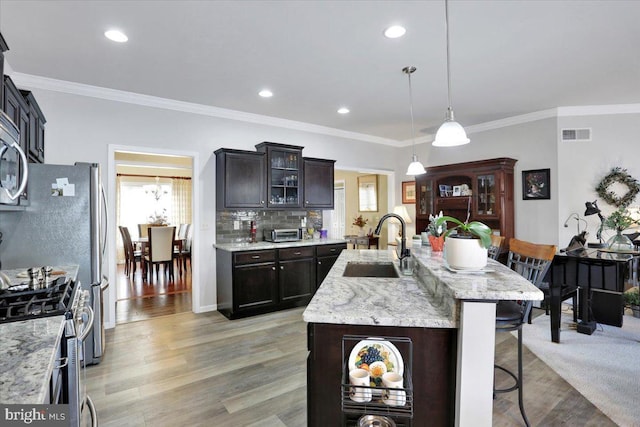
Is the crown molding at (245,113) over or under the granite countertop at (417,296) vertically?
over

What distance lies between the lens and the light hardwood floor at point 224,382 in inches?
81.3

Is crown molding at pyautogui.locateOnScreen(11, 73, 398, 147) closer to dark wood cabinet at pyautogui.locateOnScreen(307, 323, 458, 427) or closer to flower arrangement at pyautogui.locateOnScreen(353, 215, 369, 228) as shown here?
flower arrangement at pyautogui.locateOnScreen(353, 215, 369, 228)

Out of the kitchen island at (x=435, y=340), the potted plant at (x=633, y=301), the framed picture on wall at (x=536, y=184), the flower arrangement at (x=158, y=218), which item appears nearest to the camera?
the kitchen island at (x=435, y=340)

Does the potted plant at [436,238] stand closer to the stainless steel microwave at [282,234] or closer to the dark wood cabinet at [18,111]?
the stainless steel microwave at [282,234]

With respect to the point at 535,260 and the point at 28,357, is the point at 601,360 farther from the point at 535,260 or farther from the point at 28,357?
the point at 28,357

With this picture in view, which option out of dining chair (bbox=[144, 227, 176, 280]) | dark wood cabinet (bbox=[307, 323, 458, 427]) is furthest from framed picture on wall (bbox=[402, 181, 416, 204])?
dark wood cabinet (bbox=[307, 323, 458, 427])

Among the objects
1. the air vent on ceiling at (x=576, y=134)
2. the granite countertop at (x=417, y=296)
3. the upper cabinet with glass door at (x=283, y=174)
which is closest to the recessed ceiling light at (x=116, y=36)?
the upper cabinet with glass door at (x=283, y=174)

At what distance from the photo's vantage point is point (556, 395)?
2.29 meters

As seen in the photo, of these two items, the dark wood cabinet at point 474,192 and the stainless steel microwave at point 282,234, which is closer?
the stainless steel microwave at point 282,234

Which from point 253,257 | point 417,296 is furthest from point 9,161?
point 253,257

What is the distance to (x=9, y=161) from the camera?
5.61 ft

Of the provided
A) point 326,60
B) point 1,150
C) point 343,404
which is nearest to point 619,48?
point 326,60

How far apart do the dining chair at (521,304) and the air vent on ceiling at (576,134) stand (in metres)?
2.62

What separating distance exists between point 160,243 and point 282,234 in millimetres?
2623
